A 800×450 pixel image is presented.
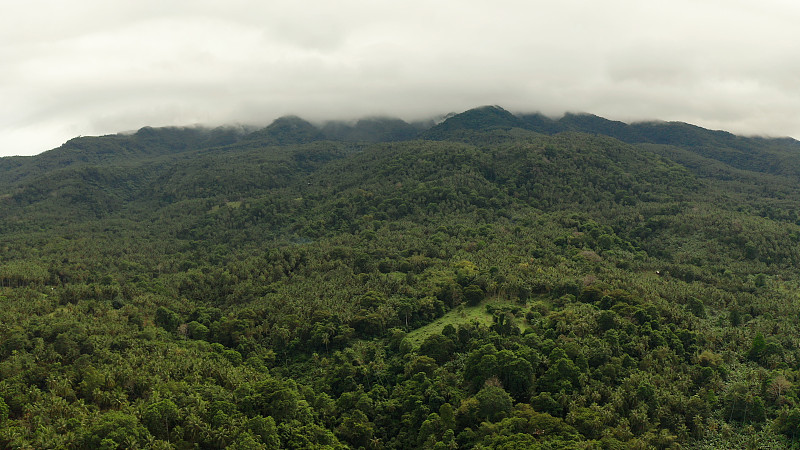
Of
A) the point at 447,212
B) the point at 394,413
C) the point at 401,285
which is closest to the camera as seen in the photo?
the point at 394,413

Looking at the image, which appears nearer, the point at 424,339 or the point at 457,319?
the point at 424,339

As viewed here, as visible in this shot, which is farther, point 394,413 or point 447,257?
point 447,257

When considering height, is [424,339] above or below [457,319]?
below

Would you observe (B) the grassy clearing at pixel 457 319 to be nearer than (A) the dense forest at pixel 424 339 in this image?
No

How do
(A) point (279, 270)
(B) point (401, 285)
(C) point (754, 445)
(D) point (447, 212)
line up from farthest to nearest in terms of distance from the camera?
1. (D) point (447, 212)
2. (A) point (279, 270)
3. (B) point (401, 285)
4. (C) point (754, 445)

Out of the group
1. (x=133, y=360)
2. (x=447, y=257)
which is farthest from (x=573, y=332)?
(x=133, y=360)

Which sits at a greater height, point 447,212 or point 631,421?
point 447,212

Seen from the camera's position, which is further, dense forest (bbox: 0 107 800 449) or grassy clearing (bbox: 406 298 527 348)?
grassy clearing (bbox: 406 298 527 348)

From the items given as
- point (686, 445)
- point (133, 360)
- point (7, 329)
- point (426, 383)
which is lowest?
point (686, 445)

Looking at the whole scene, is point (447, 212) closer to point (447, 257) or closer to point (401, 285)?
point (447, 257)

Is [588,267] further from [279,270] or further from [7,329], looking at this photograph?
[7,329]

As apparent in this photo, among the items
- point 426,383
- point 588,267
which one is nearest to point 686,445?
point 426,383
